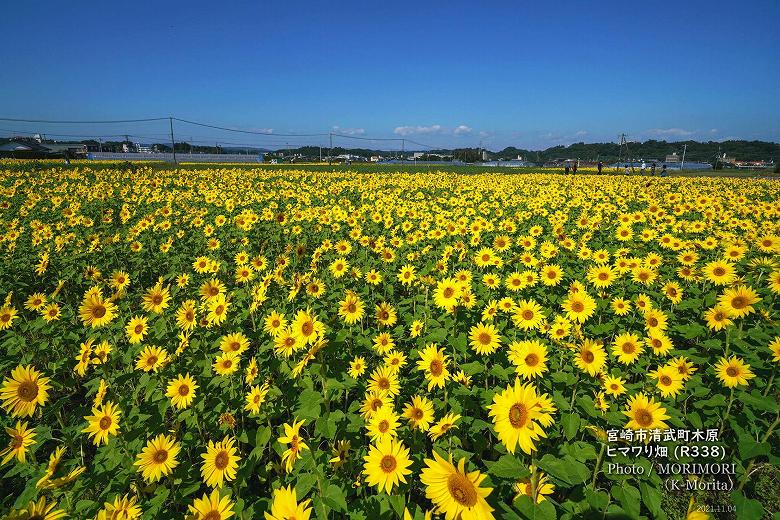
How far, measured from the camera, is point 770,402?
3.09 metres

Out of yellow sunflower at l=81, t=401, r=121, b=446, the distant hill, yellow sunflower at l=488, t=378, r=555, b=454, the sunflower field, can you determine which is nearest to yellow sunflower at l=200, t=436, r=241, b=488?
the sunflower field

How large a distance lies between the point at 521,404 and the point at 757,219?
42.4 feet

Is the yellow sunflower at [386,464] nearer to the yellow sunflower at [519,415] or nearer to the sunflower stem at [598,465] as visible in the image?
the yellow sunflower at [519,415]

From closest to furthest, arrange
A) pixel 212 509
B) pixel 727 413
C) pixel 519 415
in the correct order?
1. pixel 212 509
2. pixel 519 415
3. pixel 727 413

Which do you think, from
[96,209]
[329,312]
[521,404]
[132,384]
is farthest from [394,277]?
[96,209]

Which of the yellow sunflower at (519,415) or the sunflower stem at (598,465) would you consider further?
the sunflower stem at (598,465)

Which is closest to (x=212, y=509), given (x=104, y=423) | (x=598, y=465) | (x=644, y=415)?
(x=104, y=423)

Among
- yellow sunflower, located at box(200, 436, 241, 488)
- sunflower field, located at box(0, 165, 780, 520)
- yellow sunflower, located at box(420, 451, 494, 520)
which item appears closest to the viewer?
yellow sunflower, located at box(420, 451, 494, 520)

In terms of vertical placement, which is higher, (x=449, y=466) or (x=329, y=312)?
(x=449, y=466)

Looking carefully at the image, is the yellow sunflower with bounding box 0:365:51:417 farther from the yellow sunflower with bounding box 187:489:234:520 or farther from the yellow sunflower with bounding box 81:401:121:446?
the yellow sunflower with bounding box 187:489:234:520

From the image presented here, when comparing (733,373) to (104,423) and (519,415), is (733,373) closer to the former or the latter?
(519,415)

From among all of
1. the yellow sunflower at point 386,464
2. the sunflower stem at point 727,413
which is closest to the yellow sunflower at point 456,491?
the yellow sunflower at point 386,464

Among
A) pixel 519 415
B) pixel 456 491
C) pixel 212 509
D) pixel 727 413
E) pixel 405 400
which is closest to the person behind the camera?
pixel 456 491

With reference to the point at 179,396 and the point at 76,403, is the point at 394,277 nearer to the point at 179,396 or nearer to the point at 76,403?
the point at 179,396
